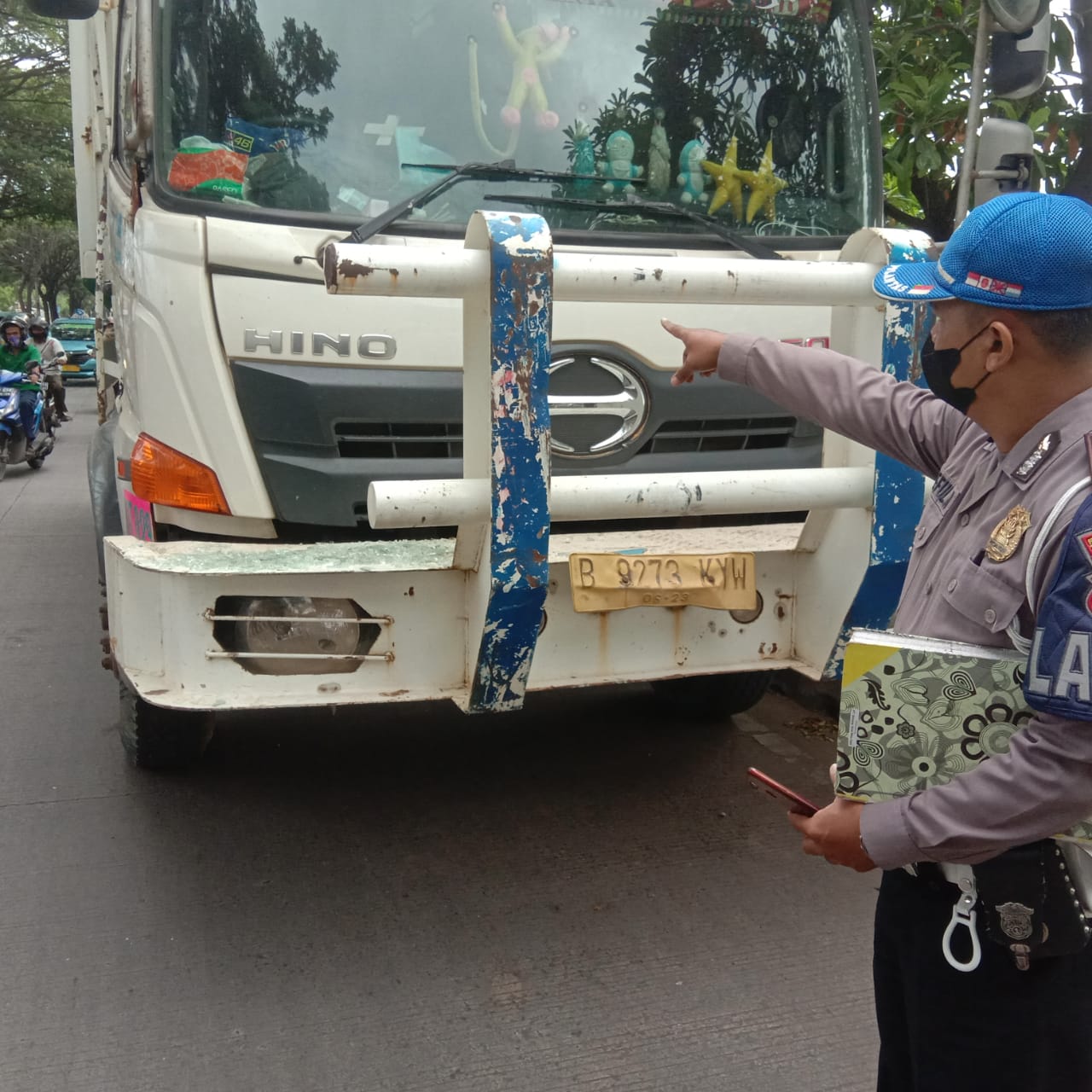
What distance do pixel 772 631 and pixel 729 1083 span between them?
1155 mm

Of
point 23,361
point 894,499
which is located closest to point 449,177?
point 894,499

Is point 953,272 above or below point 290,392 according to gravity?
above

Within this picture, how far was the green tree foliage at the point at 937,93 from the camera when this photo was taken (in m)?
4.86

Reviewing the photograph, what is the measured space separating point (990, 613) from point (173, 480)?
2.15 meters

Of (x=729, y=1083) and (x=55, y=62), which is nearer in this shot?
(x=729, y=1083)

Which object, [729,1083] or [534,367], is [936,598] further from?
[729,1083]

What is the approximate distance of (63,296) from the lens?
6981cm

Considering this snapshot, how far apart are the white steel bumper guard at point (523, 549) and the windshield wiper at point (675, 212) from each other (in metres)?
0.51

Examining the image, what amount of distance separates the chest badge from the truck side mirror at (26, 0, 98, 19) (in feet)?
10.1

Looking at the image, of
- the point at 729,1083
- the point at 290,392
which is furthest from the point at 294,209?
the point at 729,1083

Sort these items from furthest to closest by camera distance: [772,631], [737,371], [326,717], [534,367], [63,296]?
[63,296] → [326,717] → [772,631] → [534,367] → [737,371]

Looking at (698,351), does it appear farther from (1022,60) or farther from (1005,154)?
(1022,60)

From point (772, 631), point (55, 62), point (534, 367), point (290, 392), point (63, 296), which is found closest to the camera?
point (534, 367)

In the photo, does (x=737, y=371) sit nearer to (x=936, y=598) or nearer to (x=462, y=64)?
(x=936, y=598)
